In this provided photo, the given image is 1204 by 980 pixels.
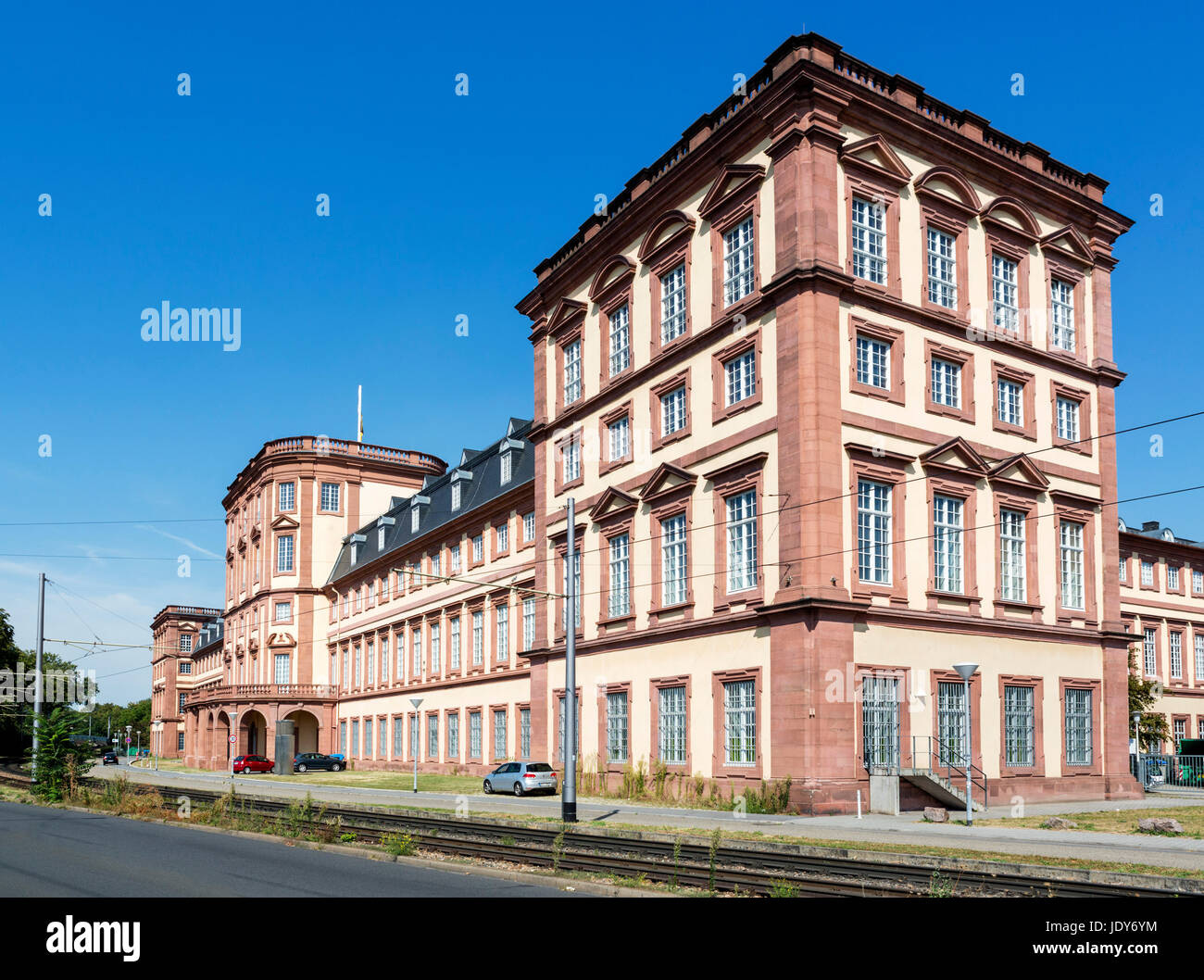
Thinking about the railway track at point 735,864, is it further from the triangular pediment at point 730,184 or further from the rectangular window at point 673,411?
the triangular pediment at point 730,184

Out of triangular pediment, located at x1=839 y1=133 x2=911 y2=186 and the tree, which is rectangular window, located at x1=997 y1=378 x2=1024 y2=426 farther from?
the tree

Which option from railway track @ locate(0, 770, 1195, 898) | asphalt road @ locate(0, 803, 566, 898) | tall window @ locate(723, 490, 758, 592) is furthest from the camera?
tall window @ locate(723, 490, 758, 592)

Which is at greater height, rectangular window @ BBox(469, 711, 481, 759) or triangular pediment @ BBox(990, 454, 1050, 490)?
triangular pediment @ BBox(990, 454, 1050, 490)

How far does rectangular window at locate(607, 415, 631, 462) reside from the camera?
38.8 metres

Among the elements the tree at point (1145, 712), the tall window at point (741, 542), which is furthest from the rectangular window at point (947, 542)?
the tree at point (1145, 712)

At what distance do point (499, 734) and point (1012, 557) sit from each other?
83.0 ft

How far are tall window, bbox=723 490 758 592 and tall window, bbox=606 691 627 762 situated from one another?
23.0 feet

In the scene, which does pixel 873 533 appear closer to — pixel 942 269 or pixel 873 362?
pixel 873 362

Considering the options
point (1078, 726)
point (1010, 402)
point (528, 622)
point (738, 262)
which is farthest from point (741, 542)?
point (528, 622)

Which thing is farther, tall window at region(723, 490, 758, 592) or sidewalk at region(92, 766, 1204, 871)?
tall window at region(723, 490, 758, 592)

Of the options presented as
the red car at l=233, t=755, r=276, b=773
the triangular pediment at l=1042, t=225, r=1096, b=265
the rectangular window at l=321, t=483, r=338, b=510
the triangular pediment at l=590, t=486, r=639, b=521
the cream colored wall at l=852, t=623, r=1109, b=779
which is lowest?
the red car at l=233, t=755, r=276, b=773

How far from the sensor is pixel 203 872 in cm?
1638

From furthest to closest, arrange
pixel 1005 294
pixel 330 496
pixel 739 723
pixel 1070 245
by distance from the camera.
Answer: pixel 330 496 → pixel 1070 245 → pixel 1005 294 → pixel 739 723

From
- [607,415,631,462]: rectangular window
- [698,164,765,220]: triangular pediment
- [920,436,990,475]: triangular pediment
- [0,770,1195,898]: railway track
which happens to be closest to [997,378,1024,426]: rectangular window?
[920,436,990,475]: triangular pediment
